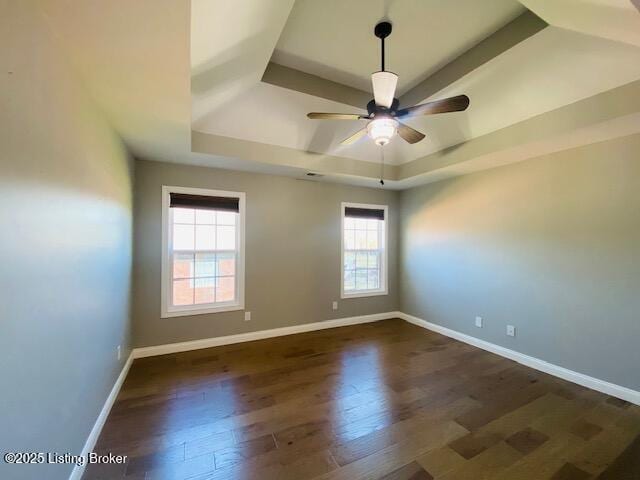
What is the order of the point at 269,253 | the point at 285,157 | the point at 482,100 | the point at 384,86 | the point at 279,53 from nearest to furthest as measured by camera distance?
1. the point at 384,86
2. the point at 279,53
3. the point at 482,100
4. the point at 285,157
5. the point at 269,253

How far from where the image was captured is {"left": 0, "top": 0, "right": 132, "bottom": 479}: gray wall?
0.97 metres

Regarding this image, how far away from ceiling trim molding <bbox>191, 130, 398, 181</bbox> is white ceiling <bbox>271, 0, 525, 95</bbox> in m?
0.99

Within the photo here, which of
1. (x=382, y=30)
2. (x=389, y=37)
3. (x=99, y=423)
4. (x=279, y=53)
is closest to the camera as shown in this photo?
(x=99, y=423)

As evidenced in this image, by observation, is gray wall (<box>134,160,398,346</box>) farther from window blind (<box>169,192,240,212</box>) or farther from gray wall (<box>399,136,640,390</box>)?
gray wall (<box>399,136,640,390</box>)

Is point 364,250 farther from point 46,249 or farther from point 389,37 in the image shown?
point 46,249

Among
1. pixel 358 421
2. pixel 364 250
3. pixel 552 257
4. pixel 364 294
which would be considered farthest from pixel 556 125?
pixel 364 294

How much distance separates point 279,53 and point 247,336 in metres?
3.37

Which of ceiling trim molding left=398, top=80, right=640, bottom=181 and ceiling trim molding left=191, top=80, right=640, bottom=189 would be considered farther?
ceiling trim molding left=191, top=80, right=640, bottom=189

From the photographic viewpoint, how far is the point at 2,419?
0.94 meters

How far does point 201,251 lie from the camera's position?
3.58m

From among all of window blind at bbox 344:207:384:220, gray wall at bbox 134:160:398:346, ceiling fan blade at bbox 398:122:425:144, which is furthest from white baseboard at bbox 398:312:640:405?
ceiling fan blade at bbox 398:122:425:144

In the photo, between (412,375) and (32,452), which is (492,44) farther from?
(32,452)

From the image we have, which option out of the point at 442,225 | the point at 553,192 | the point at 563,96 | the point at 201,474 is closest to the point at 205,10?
the point at 201,474

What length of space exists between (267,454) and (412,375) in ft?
5.57
